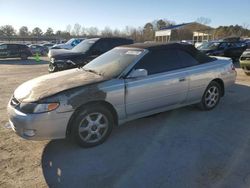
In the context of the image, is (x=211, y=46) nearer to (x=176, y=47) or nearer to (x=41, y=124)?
(x=176, y=47)

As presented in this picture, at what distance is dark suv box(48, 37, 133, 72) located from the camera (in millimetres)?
8758

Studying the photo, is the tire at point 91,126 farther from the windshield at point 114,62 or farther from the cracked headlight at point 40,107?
the windshield at point 114,62

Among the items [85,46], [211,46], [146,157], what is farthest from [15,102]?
[211,46]

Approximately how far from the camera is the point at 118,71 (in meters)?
4.39

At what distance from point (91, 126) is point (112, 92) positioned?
0.63 metres

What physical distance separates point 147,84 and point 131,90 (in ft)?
1.18

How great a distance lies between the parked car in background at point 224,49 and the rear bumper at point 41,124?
12375mm

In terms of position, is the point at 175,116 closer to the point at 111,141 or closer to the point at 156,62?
the point at 156,62

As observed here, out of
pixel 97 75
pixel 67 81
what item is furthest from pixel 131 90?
pixel 67 81

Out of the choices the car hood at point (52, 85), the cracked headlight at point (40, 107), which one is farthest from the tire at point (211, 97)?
the cracked headlight at point (40, 107)

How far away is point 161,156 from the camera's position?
12.2 ft

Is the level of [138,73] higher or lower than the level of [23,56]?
higher

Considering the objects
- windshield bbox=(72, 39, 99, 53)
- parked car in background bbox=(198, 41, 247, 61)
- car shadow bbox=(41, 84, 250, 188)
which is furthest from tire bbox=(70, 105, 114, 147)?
parked car in background bbox=(198, 41, 247, 61)

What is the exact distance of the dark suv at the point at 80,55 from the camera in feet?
28.7
